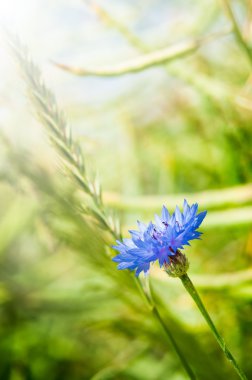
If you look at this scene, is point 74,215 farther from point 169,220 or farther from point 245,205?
point 245,205

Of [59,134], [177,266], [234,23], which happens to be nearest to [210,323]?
[177,266]

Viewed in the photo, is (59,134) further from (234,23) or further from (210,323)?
(234,23)

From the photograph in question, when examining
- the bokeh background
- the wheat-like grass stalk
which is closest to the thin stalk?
the bokeh background

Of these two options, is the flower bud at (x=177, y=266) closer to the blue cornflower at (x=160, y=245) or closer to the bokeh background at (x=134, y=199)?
the blue cornflower at (x=160, y=245)

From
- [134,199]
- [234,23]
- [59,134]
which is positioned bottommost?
[134,199]

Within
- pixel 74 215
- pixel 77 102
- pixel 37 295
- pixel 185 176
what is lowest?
pixel 185 176

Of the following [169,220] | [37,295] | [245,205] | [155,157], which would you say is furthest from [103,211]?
[155,157]

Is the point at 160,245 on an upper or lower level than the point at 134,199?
upper
